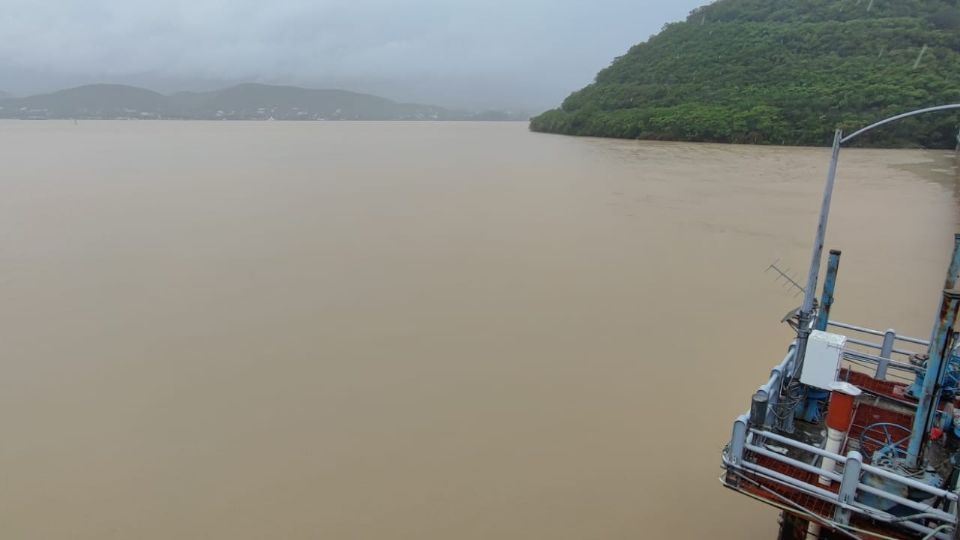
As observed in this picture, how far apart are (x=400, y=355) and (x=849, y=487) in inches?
218

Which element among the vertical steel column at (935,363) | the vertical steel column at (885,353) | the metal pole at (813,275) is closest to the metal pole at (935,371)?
the vertical steel column at (935,363)

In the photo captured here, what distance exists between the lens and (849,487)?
3.50m

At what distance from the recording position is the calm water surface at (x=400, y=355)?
5250 millimetres

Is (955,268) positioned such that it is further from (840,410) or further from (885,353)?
(885,353)

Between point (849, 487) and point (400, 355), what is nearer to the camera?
point (849, 487)

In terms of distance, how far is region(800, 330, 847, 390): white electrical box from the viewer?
13.9 ft

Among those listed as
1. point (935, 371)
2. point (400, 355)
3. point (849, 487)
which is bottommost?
point (400, 355)

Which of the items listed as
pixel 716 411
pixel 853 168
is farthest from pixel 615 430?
pixel 853 168

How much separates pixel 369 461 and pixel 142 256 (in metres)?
9.22

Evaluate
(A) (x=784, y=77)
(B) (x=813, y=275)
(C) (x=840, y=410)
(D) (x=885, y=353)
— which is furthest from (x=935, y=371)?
(A) (x=784, y=77)

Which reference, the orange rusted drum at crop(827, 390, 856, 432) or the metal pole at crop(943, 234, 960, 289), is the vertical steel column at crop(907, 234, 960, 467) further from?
the orange rusted drum at crop(827, 390, 856, 432)

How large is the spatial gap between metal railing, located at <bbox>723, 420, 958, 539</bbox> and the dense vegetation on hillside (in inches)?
1410

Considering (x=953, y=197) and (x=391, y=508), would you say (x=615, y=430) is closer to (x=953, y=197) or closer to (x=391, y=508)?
(x=391, y=508)

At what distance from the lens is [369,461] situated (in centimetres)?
581
